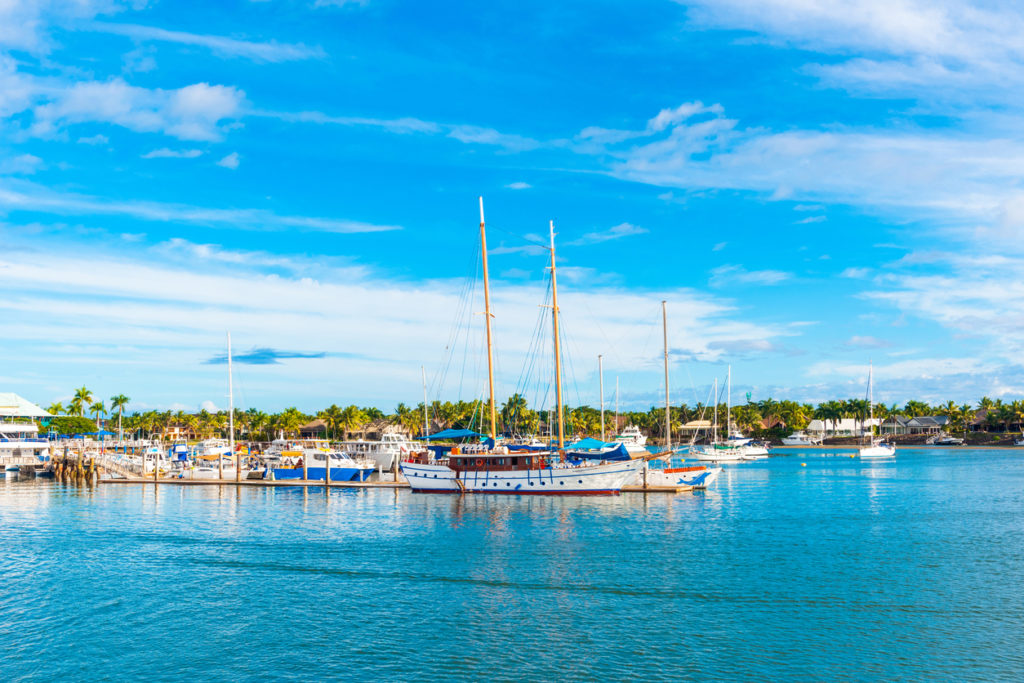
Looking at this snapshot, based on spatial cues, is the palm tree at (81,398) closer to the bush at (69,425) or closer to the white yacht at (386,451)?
the bush at (69,425)

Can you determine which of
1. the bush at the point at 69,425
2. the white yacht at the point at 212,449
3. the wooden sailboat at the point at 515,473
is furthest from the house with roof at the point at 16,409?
the wooden sailboat at the point at 515,473

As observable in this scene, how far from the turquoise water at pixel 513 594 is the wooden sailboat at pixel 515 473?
4778 millimetres

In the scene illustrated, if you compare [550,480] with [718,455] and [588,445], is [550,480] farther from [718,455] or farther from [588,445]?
[718,455]

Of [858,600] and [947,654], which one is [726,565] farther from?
[947,654]

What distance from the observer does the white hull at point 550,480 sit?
64.2 m

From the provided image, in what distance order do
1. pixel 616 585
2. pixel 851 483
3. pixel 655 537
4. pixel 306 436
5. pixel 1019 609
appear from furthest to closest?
1. pixel 306 436
2. pixel 851 483
3. pixel 655 537
4. pixel 616 585
5. pixel 1019 609

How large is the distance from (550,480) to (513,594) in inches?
1306

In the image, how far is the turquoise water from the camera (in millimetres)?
23281

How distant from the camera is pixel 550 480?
212ft

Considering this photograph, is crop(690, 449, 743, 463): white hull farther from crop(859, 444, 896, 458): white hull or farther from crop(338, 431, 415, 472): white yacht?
crop(338, 431, 415, 472): white yacht

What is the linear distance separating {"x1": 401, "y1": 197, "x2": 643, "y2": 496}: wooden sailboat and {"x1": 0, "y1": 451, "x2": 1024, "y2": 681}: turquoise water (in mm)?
4778

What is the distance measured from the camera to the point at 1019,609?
93.8 feet

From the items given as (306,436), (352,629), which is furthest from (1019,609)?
(306,436)

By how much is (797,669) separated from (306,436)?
17512 centimetres
